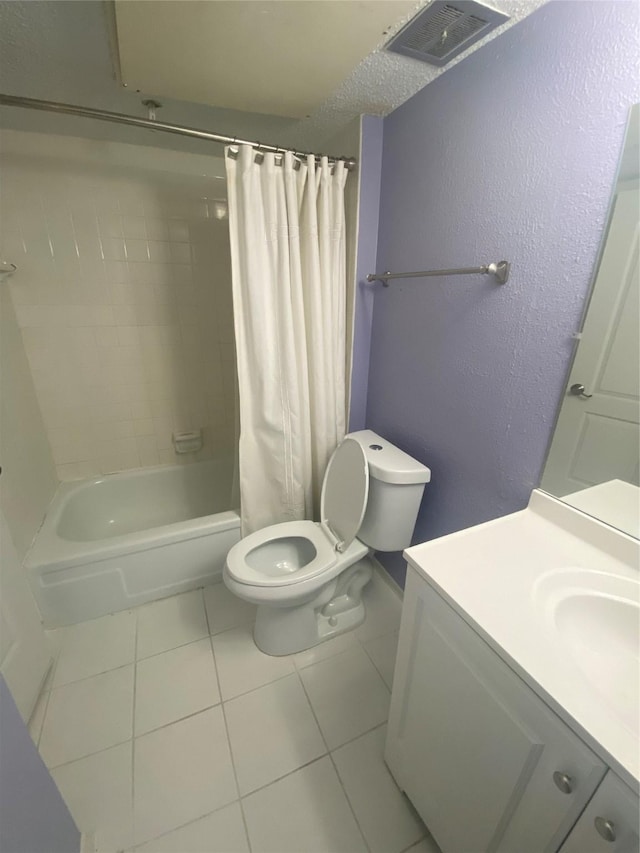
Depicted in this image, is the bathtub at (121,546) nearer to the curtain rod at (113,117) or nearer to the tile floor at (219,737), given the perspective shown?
the tile floor at (219,737)

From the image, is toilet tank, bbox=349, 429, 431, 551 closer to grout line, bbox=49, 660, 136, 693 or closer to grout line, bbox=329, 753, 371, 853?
grout line, bbox=329, 753, 371, 853

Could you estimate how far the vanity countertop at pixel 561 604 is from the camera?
0.55 m

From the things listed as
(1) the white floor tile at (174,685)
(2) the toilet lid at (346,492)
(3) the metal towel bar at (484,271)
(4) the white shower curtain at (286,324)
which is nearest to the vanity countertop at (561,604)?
(2) the toilet lid at (346,492)

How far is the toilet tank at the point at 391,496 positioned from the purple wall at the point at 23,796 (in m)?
1.11

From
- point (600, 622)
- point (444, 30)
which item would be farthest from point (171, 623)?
point (444, 30)

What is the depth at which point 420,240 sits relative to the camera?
134cm

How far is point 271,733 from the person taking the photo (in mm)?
1225

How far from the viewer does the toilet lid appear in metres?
1.40

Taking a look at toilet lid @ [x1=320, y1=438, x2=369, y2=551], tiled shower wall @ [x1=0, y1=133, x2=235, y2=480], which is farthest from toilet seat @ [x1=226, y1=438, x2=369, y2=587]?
tiled shower wall @ [x1=0, y1=133, x2=235, y2=480]

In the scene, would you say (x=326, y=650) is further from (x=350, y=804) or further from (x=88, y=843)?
(x=88, y=843)

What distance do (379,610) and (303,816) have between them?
0.80 meters

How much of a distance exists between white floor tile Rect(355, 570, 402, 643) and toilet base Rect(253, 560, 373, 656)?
0.05m

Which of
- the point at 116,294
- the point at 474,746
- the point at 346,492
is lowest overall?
the point at 474,746

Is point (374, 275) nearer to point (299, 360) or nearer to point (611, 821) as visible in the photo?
point (299, 360)
